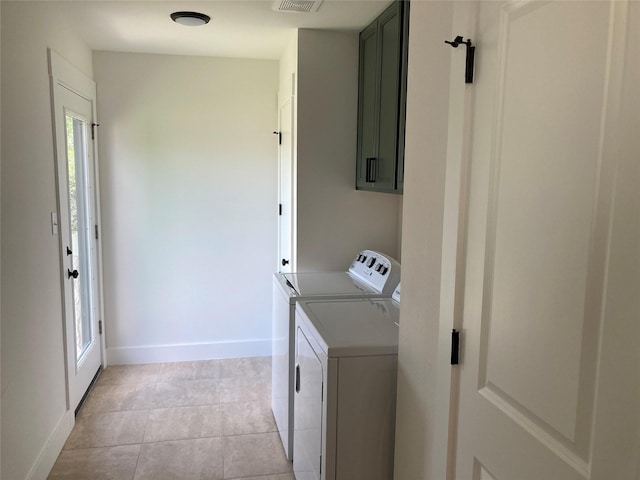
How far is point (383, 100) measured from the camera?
2.71m

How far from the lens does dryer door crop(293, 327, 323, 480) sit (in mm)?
1982

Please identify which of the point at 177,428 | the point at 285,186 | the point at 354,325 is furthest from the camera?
the point at 285,186

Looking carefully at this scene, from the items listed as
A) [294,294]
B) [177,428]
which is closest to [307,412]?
[294,294]

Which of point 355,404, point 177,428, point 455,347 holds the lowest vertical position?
point 177,428

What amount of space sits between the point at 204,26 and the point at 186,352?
7.81ft

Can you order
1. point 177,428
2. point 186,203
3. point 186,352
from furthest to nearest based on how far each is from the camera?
point 186,352
point 186,203
point 177,428

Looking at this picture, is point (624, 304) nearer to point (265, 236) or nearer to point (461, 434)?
point (461, 434)

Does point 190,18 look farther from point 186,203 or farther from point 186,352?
point 186,352

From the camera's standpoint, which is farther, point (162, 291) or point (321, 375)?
point (162, 291)

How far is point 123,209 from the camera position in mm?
3775

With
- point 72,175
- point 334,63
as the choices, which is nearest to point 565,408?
point 334,63

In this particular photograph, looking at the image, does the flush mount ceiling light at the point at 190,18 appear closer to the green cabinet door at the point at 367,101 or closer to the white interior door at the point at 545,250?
the green cabinet door at the point at 367,101

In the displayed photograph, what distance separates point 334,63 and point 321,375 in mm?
1971

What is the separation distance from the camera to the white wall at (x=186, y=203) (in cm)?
372
